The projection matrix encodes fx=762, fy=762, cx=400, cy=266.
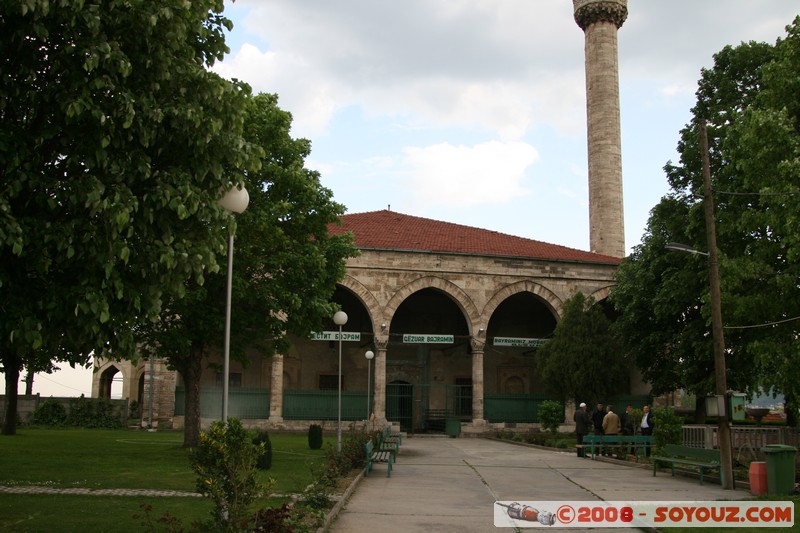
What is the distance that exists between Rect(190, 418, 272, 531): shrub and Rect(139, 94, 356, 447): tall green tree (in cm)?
940

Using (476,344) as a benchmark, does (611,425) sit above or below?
below

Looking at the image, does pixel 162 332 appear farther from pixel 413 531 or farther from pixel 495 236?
pixel 495 236

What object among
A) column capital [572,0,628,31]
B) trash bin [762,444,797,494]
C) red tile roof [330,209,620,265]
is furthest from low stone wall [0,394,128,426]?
column capital [572,0,628,31]

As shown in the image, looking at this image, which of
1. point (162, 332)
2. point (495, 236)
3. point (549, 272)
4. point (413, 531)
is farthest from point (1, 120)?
point (495, 236)

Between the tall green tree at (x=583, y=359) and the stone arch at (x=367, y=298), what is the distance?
6.43 m

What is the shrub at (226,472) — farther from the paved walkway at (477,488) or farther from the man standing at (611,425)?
the man standing at (611,425)

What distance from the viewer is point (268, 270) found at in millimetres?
17172

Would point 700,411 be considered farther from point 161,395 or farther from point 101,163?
point 101,163

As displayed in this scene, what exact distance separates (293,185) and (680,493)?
1013 centimetres

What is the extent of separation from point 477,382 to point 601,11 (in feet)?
65.8

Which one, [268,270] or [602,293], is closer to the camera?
[268,270]

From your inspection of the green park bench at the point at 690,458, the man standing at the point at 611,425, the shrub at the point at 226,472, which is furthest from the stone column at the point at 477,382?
the shrub at the point at 226,472

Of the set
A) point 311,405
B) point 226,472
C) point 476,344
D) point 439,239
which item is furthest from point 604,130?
point 226,472

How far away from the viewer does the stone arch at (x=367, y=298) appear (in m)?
28.9
